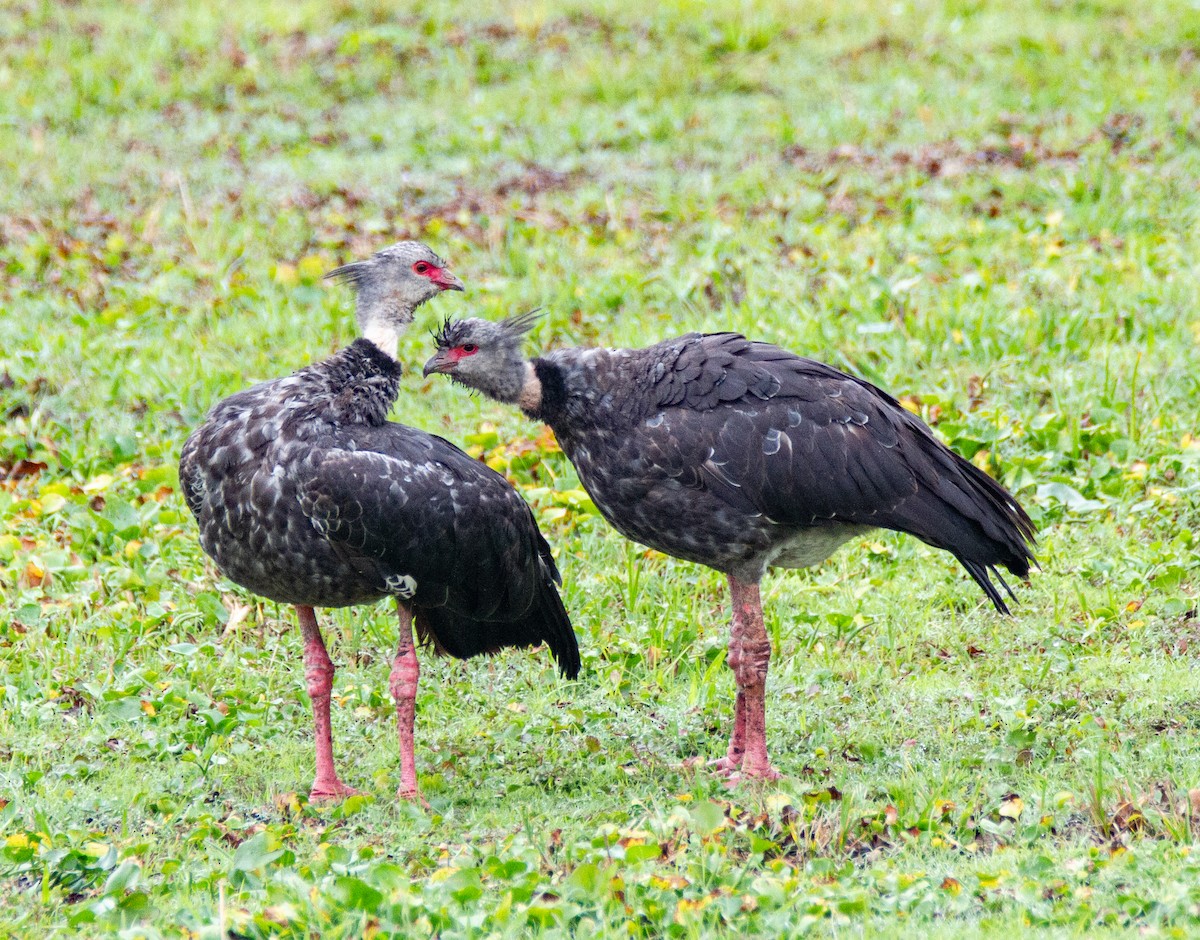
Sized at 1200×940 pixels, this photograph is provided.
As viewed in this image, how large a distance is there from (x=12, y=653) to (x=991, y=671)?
376cm

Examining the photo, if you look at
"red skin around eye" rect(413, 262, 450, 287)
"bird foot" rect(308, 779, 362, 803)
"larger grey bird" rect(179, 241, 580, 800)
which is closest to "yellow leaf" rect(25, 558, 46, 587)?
"larger grey bird" rect(179, 241, 580, 800)

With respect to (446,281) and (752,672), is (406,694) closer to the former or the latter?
(752,672)

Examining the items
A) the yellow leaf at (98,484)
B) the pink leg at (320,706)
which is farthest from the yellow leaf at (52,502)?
the pink leg at (320,706)

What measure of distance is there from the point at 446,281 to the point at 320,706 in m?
1.66

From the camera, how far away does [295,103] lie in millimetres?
11367

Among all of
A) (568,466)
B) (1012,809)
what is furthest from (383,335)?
(1012,809)

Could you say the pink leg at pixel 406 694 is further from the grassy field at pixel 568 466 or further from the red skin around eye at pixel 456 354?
the red skin around eye at pixel 456 354

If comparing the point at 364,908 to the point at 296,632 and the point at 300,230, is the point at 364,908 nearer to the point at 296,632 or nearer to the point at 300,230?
the point at 296,632

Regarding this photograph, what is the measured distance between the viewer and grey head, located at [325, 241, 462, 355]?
5.43 meters

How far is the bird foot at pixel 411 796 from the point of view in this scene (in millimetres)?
4732

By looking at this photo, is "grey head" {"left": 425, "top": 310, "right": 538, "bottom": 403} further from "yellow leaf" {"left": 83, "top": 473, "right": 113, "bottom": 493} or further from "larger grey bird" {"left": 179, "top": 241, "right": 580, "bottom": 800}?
"yellow leaf" {"left": 83, "top": 473, "right": 113, "bottom": 493}

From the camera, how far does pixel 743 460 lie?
474 centimetres

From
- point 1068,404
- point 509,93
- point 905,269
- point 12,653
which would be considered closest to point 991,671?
point 1068,404

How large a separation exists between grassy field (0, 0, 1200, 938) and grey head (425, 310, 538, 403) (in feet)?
4.18
